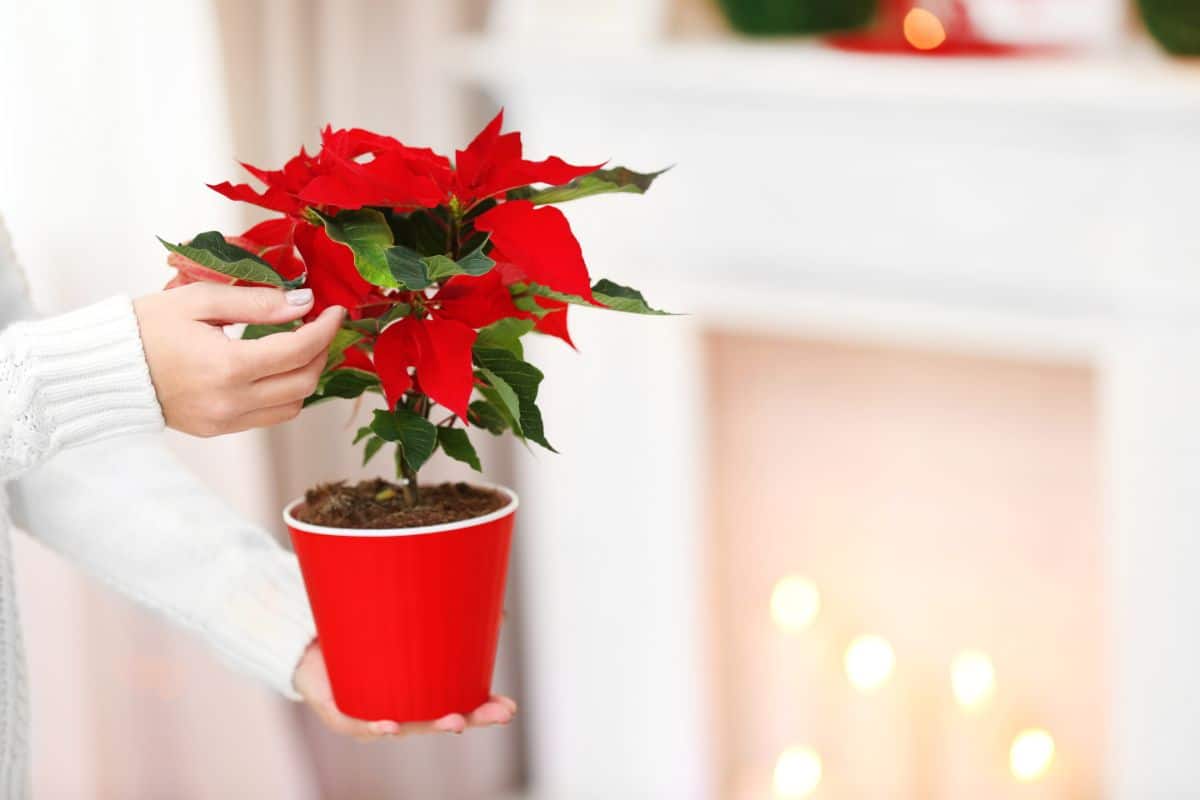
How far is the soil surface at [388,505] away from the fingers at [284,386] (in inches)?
3.6

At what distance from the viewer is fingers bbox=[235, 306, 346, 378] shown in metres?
0.73

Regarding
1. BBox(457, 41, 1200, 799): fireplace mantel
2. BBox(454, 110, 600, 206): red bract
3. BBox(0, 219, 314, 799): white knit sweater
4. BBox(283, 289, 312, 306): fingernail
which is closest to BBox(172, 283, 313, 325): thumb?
BBox(283, 289, 312, 306): fingernail

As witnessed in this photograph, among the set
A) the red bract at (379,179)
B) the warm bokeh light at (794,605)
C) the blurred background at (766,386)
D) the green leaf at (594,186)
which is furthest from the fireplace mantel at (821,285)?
the red bract at (379,179)

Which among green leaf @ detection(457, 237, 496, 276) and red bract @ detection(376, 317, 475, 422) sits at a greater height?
green leaf @ detection(457, 237, 496, 276)

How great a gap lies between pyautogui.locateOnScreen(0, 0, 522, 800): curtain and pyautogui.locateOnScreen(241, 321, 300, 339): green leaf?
789 mm

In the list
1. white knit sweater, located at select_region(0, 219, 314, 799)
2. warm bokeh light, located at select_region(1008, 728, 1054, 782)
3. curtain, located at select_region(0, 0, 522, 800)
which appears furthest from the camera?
warm bokeh light, located at select_region(1008, 728, 1054, 782)

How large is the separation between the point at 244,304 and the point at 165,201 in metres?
0.91

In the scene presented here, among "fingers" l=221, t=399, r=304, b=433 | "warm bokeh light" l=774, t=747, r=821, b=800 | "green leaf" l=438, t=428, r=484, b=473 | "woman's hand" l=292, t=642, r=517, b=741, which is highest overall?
"fingers" l=221, t=399, r=304, b=433

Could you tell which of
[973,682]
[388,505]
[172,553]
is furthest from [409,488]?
[973,682]

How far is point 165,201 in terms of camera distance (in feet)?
5.17

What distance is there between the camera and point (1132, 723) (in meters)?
1.59

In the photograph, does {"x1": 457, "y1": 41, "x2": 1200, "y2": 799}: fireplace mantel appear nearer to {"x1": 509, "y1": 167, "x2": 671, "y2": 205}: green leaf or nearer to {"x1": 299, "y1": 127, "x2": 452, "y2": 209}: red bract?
{"x1": 509, "y1": 167, "x2": 671, "y2": 205}: green leaf

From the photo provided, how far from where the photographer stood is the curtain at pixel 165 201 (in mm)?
1487

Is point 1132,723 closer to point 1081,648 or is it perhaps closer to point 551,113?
point 1081,648
